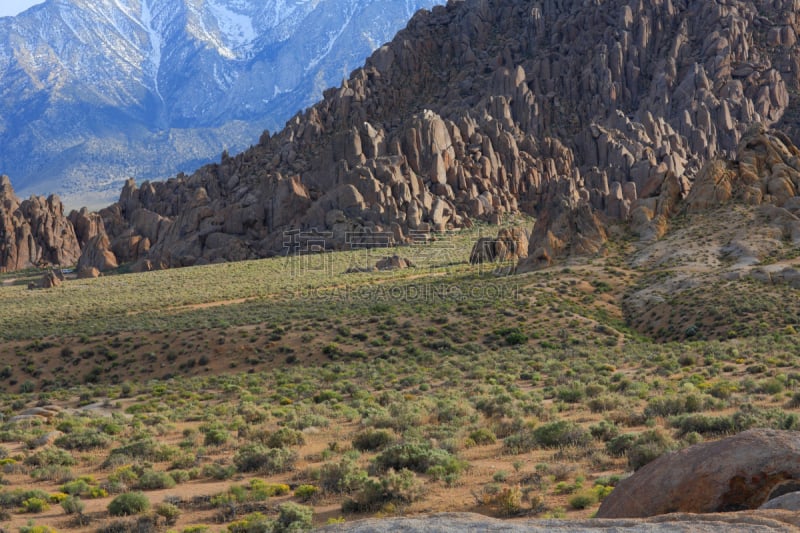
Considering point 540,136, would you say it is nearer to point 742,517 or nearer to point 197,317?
point 197,317

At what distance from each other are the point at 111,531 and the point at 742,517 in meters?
10.5

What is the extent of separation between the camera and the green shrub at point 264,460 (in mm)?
16500

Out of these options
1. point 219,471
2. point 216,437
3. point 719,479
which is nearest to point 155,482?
point 219,471

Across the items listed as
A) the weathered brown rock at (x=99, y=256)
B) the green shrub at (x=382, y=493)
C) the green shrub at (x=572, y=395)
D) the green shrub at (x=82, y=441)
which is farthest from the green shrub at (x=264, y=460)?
the weathered brown rock at (x=99, y=256)

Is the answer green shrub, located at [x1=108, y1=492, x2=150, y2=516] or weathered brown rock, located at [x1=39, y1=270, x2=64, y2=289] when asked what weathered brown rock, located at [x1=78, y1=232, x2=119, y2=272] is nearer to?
weathered brown rock, located at [x1=39, y1=270, x2=64, y2=289]

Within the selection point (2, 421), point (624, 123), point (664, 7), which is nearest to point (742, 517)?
point (2, 421)

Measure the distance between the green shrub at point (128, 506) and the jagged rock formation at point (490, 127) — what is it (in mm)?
76162

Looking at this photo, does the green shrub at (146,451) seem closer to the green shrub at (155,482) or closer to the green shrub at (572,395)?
the green shrub at (155,482)

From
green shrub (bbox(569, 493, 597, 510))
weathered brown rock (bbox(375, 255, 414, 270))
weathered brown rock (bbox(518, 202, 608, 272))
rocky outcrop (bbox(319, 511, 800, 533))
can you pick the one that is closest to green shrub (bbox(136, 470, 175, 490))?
rocky outcrop (bbox(319, 511, 800, 533))

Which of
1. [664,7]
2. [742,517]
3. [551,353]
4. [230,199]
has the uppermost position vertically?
[664,7]

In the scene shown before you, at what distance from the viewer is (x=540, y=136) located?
137 meters

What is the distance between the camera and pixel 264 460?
16.7 m

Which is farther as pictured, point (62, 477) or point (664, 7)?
point (664, 7)

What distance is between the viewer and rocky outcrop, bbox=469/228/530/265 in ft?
239
